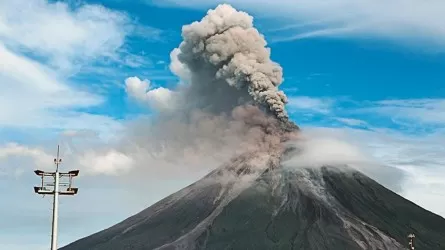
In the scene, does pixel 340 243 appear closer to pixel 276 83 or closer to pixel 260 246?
pixel 260 246

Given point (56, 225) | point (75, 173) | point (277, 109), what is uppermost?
point (277, 109)

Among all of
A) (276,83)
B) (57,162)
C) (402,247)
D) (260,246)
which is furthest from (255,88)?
(57,162)

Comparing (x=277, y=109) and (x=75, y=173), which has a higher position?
(x=277, y=109)

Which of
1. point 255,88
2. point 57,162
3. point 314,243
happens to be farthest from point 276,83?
point 57,162

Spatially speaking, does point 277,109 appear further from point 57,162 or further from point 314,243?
point 57,162

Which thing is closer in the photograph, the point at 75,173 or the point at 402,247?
the point at 75,173

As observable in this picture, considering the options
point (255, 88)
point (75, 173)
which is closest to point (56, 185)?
point (75, 173)

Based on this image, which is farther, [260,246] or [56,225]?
[260,246]

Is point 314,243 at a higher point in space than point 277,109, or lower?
lower
